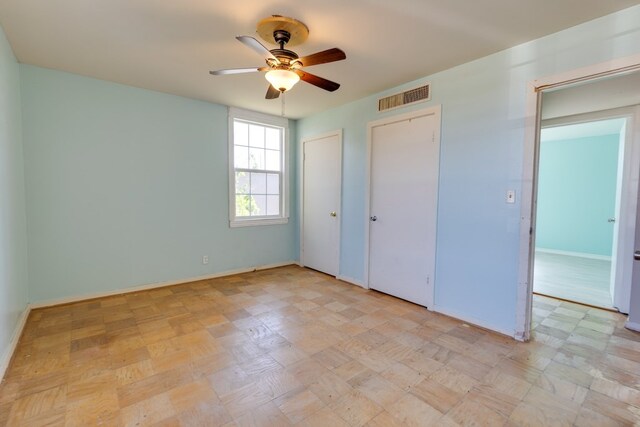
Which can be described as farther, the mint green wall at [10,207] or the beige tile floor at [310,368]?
the mint green wall at [10,207]

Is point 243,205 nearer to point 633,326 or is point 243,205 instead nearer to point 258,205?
point 258,205

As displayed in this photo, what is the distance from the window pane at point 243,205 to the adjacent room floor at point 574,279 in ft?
13.7

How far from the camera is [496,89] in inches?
103

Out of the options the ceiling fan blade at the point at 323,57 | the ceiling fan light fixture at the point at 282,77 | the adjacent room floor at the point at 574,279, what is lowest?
the adjacent room floor at the point at 574,279

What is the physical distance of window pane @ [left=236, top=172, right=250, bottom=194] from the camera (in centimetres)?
447

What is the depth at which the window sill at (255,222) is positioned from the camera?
4414mm

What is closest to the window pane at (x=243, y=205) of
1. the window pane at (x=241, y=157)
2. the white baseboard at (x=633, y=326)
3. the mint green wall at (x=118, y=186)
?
the mint green wall at (x=118, y=186)

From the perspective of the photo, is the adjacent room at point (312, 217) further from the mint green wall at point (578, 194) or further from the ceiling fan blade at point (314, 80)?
the mint green wall at point (578, 194)

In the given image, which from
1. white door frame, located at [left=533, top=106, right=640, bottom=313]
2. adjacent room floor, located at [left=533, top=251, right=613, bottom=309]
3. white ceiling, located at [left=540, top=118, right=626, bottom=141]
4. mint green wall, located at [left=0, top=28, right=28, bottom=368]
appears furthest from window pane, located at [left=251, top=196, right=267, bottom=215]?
white ceiling, located at [left=540, top=118, right=626, bottom=141]

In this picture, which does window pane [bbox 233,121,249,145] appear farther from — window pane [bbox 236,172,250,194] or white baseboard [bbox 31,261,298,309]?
white baseboard [bbox 31,261,298,309]

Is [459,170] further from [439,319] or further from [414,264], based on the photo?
[439,319]

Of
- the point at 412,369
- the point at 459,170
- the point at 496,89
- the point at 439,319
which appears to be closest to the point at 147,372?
the point at 412,369

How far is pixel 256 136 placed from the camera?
4.64 m

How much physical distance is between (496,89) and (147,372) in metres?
3.59
